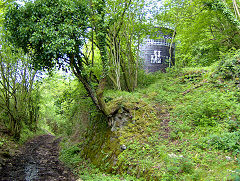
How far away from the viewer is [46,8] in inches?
207

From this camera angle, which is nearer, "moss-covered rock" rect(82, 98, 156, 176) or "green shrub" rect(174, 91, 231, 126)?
"green shrub" rect(174, 91, 231, 126)

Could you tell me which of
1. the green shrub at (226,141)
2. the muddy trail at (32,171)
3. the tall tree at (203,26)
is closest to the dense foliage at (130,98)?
the green shrub at (226,141)

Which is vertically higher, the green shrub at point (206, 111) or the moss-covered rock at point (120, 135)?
the green shrub at point (206, 111)

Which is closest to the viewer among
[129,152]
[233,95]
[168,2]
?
[129,152]

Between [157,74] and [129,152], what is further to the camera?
[157,74]

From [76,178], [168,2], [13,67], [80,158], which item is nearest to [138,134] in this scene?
[76,178]

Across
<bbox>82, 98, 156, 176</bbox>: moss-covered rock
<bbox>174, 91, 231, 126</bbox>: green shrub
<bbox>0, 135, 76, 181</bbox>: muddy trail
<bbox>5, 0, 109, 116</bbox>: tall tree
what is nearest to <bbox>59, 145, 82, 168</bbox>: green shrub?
<bbox>0, 135, 76, 181</bbox>: muddy trail

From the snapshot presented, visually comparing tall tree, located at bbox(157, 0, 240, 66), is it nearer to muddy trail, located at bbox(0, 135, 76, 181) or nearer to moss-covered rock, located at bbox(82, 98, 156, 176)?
moss-covered rock, located at bbox(82, 98, 156, 176)

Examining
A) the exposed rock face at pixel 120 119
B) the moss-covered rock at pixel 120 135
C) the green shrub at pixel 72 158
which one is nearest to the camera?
the moss-covered rock at pixel 120 135

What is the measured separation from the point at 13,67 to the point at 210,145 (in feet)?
34.1

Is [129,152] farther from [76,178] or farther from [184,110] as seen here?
[184,110]

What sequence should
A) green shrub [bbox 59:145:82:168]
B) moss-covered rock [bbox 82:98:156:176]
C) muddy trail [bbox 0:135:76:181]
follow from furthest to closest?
green shrub [bbox 59:145:82:168] → muddy trail [bbox 0:135:76:181] → moss-covered rock [bbox 82:98:156:176]

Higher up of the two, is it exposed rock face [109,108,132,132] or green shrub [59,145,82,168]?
exposed rock face [109,108,132,132]

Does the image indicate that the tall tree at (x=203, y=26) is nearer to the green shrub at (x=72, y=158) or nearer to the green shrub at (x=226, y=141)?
the green shrub at (x=226, y=141)
